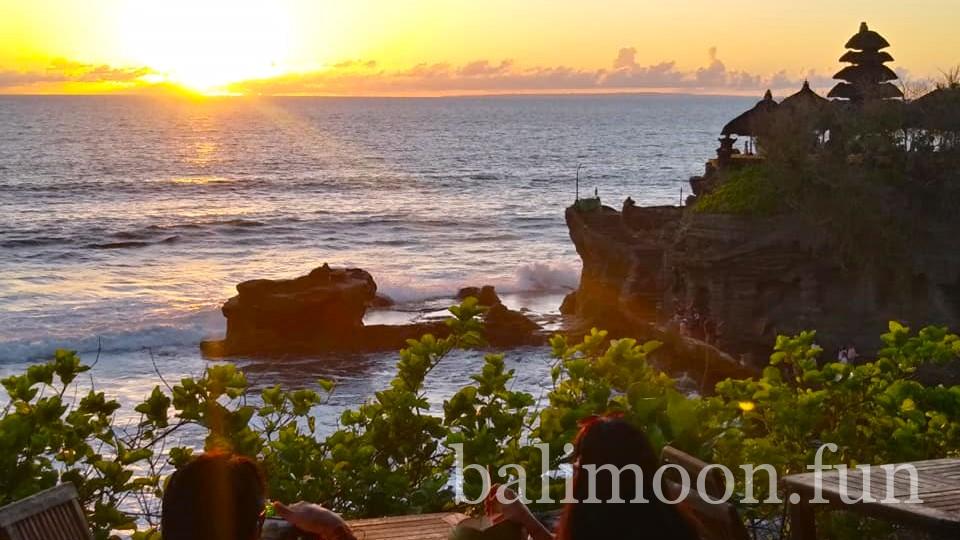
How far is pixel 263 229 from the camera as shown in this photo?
71.8 metres

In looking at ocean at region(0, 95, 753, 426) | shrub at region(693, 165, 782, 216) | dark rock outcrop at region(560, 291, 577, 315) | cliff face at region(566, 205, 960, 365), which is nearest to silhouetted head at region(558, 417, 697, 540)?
ocean at region(0, 95, 753, 426)

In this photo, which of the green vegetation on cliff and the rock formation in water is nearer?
the green vegetation on cliff

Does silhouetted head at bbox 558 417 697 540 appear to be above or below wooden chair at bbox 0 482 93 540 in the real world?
above

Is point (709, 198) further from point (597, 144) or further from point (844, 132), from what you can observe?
point (597, 144)

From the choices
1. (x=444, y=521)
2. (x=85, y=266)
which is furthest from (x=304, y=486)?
(x=85, y=266)

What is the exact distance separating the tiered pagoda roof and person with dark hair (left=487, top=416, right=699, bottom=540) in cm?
3137

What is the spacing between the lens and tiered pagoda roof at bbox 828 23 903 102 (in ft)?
110

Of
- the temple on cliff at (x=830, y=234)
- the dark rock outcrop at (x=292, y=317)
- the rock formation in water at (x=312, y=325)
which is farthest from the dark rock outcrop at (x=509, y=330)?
the temple on cliff at (x=830, y=234)

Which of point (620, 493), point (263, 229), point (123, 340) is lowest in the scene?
point (263, 229)

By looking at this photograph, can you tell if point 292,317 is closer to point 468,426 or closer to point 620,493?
point 468,426

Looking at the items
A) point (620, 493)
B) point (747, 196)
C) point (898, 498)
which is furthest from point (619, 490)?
point (747, 196)

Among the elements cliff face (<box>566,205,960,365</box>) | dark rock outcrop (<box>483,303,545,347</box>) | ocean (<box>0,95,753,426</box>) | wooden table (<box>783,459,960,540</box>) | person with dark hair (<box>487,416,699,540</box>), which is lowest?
ocean (<box>0,95,753,426</box>)

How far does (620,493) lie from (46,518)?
2513 millimetres

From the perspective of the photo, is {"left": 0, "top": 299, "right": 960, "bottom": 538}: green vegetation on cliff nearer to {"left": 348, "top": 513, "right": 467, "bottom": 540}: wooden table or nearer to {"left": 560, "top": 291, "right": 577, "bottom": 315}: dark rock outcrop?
{"left": 348, "top": 513, "right": 467, "bottom": 540}: wooden table
